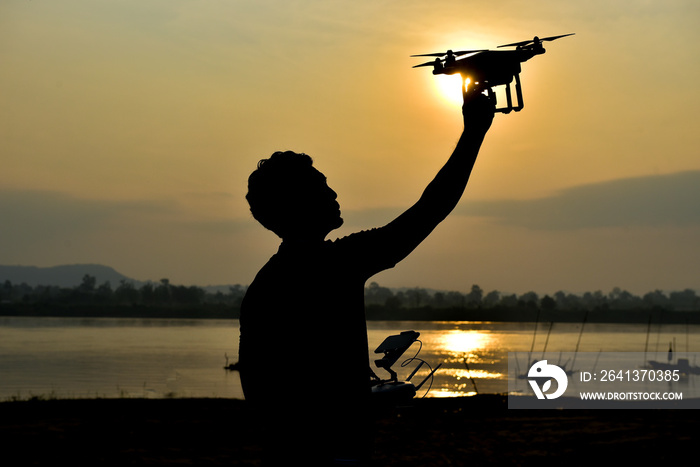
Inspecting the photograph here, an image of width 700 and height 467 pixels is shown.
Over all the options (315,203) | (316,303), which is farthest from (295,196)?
(316,303)

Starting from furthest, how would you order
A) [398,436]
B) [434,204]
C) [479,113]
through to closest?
1. [398,436]
2. [479,113]
3. [434,204]

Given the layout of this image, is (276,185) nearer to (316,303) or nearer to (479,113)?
(316,303)

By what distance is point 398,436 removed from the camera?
1664 cm

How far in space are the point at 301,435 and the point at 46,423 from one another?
57.7 ft

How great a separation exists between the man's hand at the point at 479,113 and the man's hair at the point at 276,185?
1.68 ft

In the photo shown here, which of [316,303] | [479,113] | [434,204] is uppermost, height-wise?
[479,113]

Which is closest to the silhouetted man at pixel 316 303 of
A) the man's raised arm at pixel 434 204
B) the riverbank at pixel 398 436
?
the man's raised arm at pixel 434 204

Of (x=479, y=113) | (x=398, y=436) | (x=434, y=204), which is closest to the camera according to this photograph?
(x=434, y=204)

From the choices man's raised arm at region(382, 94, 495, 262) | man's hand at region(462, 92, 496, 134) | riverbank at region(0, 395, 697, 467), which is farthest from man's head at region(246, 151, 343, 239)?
riverbank at region(0, 395, 697, 467)

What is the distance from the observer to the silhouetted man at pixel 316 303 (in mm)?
2320

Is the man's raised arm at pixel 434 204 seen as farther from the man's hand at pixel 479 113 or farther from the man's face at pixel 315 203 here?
the man's face at pixel 315 203

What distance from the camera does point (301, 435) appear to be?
241 centimetres

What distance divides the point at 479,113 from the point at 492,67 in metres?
0.26

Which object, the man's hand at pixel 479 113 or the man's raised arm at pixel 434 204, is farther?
the man's hand at pixel 479 113
